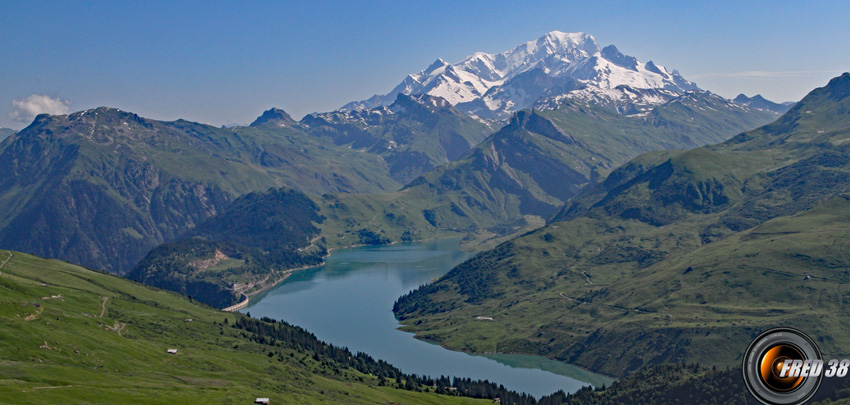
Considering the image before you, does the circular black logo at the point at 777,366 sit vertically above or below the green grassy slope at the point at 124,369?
above

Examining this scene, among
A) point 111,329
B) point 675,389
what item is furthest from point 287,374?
point 675,389

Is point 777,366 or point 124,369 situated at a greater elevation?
point 777,366

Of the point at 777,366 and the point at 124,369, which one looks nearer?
the point at 777,366

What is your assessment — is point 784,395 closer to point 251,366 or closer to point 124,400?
point 124,400

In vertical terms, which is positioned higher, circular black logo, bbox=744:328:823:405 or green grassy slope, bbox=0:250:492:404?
circular black logo, bbox=744:328:823:405

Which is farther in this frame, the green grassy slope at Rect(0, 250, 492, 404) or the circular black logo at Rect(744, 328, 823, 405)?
the green grassy slope at Rect(0, 250, 492, 404)

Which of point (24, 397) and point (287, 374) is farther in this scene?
point (287, 374)

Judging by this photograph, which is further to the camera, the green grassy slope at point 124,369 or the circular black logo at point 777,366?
the green grassy slope at point 124,369

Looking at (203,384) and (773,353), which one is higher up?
(773,353)
